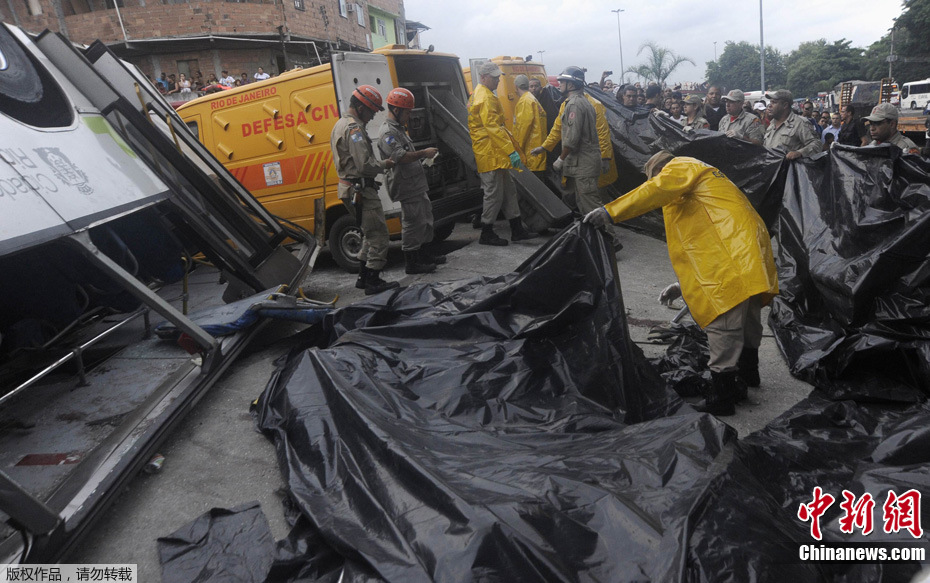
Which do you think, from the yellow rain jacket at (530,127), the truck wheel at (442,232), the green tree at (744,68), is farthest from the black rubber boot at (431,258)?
the green tree at (744,68)

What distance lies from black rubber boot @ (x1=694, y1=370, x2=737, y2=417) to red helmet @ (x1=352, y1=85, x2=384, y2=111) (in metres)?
3.65

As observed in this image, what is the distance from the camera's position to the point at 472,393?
2844 millimetres

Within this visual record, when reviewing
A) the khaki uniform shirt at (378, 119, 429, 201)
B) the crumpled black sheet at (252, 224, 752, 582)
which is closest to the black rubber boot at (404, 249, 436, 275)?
the khaki uniform shirt at (378, 119, 429, 201)

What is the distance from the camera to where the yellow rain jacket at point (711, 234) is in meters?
2.88

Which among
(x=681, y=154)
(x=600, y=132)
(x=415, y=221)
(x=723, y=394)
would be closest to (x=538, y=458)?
(x=723, y=394)

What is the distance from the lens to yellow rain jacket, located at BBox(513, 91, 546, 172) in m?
7.31

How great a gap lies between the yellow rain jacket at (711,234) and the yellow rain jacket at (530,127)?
14.8 feet

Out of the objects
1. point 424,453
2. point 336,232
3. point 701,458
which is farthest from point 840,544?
point 336,232

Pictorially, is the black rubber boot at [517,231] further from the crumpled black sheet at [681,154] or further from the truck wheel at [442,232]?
the crumpled black sheet at [681,154]

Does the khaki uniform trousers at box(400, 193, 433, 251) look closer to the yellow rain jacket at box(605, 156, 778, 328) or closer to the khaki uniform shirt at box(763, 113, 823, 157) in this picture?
the yellow rain jacket at box(605, 156, 778, 328)

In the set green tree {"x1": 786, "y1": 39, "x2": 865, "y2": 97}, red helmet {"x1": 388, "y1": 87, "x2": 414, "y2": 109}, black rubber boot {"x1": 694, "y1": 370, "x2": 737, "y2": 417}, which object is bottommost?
black rubber boot {"x1": 694, "y1": 370, "x2": 737, "y2": 417}

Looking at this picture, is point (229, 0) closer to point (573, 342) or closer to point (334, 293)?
point (334, 293)

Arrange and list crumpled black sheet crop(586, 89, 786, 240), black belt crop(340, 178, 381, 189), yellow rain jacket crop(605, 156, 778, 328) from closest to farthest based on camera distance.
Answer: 1. yellow rain jacket crop(605, 156, 778, 328)
2. crumpled black sheet crop(586, 89, 786, 240)
3. black belt crop(340, 178, 381, 189)

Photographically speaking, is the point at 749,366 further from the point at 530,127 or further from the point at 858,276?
the point at 530,127
